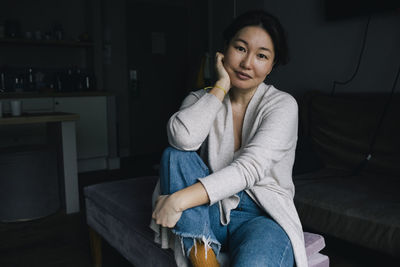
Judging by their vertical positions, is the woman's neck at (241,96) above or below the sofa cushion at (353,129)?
above

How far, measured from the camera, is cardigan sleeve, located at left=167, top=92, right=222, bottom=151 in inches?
43.5

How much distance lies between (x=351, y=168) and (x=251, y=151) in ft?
4.64

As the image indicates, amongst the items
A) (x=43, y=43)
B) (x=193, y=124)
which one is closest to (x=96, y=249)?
(x=193, y=124)

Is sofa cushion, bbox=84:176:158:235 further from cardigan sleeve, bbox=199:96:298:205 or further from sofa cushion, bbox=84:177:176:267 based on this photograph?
cardigan sleeve, bbox=199:96:298:205

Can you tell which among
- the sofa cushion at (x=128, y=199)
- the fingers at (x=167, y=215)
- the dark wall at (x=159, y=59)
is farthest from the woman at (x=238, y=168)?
the dark wall at (x=159, y=59)

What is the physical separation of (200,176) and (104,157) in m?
3.27

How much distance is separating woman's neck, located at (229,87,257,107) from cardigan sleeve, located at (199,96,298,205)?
0.13m

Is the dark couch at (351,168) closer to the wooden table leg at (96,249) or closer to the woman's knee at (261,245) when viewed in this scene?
the woman's knee at (261,245)

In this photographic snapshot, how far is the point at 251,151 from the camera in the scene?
1117mm

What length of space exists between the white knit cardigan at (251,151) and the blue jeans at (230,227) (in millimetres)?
28

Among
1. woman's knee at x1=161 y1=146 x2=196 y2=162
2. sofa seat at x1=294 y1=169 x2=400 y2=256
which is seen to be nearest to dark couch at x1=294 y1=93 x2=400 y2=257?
sofa seat at x1=294 y1=169 x2=400 y2=256

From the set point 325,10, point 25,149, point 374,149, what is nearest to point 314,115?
point 374,149

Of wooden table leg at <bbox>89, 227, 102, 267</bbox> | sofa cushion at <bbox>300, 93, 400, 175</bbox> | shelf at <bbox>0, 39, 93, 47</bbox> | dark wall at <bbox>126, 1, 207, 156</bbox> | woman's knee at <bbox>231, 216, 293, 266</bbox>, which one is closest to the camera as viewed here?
woman's knee at <bbox>231, 216, 293, 266</bbox>

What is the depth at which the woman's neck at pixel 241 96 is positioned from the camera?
134 centimetres
